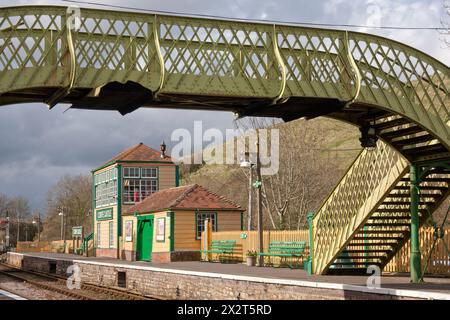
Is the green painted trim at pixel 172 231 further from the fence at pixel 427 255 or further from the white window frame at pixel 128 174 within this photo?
the fence at pixel 427 255

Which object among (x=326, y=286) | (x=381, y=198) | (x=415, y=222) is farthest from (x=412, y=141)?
(x=326, y=286)

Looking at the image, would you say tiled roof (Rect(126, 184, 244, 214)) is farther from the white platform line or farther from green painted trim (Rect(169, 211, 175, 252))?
the white platform line

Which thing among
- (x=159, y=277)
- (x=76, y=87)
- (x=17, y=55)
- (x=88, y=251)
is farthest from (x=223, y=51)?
(x=88, y=251)

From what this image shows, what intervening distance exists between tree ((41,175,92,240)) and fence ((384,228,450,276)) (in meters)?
64.6

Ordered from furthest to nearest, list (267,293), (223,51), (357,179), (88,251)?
(88,251) < (357,179) < (267,293) < (223,51)

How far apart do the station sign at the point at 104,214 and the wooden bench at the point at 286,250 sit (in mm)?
17805

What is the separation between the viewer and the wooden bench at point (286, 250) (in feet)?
85.2

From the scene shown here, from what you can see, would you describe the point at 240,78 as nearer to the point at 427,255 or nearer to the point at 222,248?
the point at 427,255

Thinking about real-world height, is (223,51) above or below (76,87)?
above

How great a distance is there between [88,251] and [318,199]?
1852 centimetres

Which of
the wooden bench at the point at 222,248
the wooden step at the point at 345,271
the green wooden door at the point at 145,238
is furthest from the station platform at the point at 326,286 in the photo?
the green wooden door at the point at 145,238

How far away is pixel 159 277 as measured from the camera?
74.5ft

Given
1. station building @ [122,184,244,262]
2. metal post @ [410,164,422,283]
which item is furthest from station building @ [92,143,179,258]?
metal post @ [410,164,422,283]
